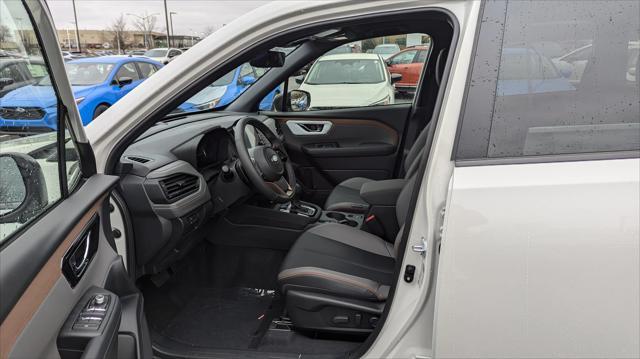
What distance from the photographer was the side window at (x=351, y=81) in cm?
389

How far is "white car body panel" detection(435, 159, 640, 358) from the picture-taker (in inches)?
39.3

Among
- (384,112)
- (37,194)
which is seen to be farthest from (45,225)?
(384,112)

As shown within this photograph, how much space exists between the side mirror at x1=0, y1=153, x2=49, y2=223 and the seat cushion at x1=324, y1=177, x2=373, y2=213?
201 cm

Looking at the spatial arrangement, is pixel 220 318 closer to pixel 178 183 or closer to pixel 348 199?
pixel 178 183

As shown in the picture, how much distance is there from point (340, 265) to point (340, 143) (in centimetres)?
195

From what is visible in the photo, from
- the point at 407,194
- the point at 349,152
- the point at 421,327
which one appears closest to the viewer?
the point at 421,327

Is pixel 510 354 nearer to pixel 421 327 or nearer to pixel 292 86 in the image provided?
pixel 421 327

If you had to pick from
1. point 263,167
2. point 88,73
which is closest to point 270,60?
point 263,167

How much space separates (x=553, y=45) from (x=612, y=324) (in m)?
0.67

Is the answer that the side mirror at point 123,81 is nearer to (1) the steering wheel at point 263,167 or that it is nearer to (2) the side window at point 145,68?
(2) the side window at point 145,68

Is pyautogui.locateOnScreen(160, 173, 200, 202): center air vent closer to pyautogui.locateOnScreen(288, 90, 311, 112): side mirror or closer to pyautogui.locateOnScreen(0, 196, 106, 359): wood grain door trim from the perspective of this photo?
pyautogui.locateOnScreen(0, 196, 106, 359): wood grain door trim

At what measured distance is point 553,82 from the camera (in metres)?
1.14

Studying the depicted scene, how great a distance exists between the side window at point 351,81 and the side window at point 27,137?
92.2 inches

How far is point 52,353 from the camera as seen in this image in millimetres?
944
